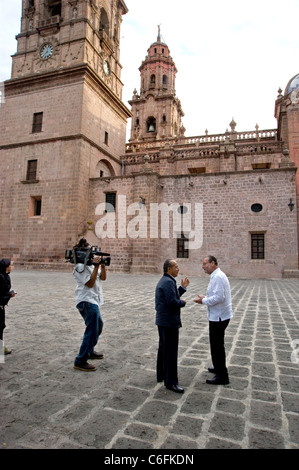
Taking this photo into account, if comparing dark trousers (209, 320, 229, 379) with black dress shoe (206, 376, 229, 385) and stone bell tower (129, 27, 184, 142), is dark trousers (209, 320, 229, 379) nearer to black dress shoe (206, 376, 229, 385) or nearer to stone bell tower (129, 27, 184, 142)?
black dress shoe (206, 376, 229, 385)

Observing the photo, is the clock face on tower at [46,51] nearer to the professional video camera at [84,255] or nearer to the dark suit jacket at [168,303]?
the professional video camera at [84,255]

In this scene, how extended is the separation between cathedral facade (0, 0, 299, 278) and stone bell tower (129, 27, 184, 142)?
831 centimetres

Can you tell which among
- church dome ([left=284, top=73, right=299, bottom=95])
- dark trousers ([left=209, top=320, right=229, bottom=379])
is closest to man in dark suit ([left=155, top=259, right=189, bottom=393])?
dark trousers ([left=209, top=320, right=229, bottom=379])

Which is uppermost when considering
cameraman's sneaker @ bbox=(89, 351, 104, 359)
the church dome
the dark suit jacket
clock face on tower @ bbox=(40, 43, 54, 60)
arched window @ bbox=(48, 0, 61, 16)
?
arched window @ bbox=(48, 0, 61, 16)

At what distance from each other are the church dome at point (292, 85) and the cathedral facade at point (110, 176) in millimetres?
128

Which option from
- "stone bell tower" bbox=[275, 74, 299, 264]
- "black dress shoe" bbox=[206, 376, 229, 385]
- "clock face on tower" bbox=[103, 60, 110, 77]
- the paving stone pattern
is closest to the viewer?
the paving stone pattern

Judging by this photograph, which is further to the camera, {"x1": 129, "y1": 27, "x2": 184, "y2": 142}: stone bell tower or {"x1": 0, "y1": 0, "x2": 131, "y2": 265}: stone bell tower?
{"x1": 129, "y1": 27, "x2": 184, "y2": 142}: stone bell tower

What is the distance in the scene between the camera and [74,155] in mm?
21281

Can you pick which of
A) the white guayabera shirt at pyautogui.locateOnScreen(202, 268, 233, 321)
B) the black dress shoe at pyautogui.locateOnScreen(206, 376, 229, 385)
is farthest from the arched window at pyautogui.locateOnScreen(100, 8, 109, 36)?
the black dress shoe at pyautogui.locateOnScreen(206, 376, 229, 385)

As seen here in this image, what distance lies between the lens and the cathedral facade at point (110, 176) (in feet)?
58.7

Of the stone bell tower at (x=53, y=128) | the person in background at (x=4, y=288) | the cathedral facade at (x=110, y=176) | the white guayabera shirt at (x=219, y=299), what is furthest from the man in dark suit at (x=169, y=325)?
the stone bell tower at (x=53, y=128)

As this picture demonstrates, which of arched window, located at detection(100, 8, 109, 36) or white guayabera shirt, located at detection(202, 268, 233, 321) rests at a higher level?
arched window, located at detection(100, 8, 109, 36)

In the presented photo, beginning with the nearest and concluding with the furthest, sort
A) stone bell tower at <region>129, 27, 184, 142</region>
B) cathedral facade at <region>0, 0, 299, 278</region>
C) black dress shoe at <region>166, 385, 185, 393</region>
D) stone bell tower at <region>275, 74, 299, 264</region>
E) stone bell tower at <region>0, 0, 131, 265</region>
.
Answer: black dress shoe at <region>166, 385, 185, 393</region> < cathedral facade at <region>0, 0, 299, 278</region> < stone bell tower at <region>275, 74, 299, 264</region> < stone bell tower at <region>0, 0, 131, 265</region> < stone bell tower at <region>129, 27, 184, 142</region>

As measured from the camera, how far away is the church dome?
22125 millimetres
